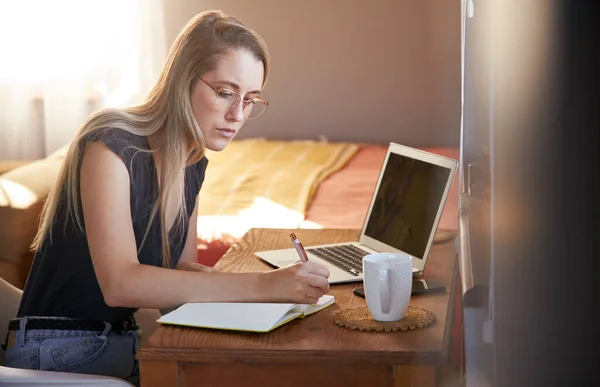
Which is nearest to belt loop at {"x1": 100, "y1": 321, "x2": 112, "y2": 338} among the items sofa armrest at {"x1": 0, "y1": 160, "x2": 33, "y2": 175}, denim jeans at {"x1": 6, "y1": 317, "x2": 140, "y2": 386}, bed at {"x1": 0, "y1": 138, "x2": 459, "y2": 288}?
denim jeans at {"x1": 6, "y1": 317, "x2": 140, "y2": 386}

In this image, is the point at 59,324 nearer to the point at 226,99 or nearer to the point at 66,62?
the point at 226,99

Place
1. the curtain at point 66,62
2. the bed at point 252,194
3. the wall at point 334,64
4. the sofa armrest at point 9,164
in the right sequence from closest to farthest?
the bed at point 252,194, the sofa armrest at point 9,164, the curtain at point 66,62, the wall at point 334,64

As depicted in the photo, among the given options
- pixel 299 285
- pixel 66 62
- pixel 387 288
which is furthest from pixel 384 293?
pixel 66 62

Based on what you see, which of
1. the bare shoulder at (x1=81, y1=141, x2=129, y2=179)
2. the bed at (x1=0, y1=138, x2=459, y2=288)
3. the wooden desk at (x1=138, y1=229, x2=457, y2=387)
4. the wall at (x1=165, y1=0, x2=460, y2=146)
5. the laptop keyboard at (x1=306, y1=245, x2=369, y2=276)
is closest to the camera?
the wooden desk at (x1=138, y1=229, x2=457, y2=387)

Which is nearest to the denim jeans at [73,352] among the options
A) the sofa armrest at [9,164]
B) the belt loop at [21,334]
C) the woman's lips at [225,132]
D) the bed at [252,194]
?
the belt loop at [21,334]

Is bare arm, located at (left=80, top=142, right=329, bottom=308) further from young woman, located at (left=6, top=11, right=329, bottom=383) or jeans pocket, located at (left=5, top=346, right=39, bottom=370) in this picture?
jeans pocket, located at (left=5, top=346, right=39, bottom=370)

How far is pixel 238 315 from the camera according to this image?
1.07 m

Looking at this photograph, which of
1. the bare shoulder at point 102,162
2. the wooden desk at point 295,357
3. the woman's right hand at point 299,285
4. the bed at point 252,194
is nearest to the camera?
the wooden desk at point 295,357

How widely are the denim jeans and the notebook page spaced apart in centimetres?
23

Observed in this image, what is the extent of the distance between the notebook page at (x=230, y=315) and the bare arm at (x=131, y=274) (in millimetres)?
21

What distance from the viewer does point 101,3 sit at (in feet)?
11.1

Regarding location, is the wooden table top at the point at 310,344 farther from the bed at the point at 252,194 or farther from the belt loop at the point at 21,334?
the bed at the point at 252,194

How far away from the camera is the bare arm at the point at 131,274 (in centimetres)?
113

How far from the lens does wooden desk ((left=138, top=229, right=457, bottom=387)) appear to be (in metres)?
0.97
